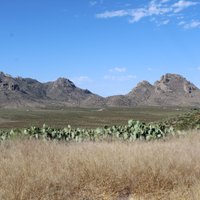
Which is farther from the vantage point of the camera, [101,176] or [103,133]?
[103,133]

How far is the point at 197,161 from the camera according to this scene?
1060cm

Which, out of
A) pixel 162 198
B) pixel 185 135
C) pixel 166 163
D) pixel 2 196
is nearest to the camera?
pixel 2 196

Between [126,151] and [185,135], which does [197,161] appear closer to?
[126,151]

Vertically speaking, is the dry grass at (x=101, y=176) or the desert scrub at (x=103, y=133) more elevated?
the desert scrub at (x=103, y=133)

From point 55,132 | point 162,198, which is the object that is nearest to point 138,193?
point 162,198

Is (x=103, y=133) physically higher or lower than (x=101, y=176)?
higher

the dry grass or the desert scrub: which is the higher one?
the desert scrub

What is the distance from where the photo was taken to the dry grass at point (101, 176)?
8.55 metres

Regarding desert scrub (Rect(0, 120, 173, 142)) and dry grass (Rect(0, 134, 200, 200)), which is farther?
desert scrub (Rect(0, 120, 173, 142))

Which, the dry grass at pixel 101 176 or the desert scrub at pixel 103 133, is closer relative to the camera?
the dry grass at pixel 101 176

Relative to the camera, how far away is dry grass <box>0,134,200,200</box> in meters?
8.55

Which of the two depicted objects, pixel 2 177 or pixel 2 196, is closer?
pixel 2 196

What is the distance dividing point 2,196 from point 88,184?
198 cm

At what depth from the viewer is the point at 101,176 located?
959 centimetres
